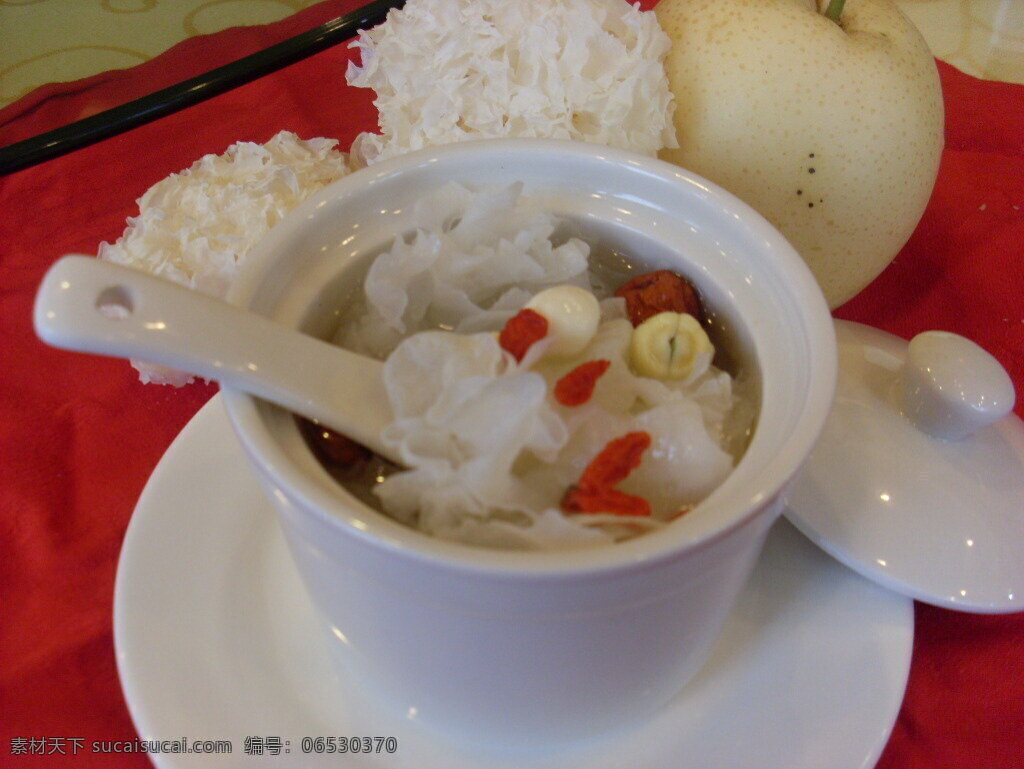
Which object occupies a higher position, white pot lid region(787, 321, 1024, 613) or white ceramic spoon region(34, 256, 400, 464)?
white ceramic spoon region(34, 256, 400, 464)

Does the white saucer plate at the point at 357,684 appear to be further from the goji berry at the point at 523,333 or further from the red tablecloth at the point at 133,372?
the goji berry at the point at 523,333

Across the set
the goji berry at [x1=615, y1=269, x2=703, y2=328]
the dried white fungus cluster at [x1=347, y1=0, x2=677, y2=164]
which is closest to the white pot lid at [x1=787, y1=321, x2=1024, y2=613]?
the goji berry at [x1=615, y1=269, x2=703, y2=328]

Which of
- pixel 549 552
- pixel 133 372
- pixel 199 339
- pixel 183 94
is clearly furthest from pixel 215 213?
pixel 549 552

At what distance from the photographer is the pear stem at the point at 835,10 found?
90 cm

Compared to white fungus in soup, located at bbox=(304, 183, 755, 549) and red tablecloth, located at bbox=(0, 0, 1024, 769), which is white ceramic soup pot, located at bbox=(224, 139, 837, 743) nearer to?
white fungus in soup, located at bbox=(304, 183, 755, 549)

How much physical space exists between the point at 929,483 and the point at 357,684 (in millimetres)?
502

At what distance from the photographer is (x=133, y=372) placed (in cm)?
98

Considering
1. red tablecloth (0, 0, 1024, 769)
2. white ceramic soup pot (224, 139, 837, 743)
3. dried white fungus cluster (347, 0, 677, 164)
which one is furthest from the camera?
dried white fungus cluster (347, 0, 677, 164)

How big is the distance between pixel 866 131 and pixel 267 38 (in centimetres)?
113

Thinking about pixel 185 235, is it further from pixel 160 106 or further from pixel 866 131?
pixel 866 131

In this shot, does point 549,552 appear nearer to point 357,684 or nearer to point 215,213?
point 357,684

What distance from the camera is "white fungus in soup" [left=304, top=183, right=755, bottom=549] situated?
497 millimetres

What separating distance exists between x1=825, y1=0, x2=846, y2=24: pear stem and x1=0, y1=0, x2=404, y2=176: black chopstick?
0.75 meters

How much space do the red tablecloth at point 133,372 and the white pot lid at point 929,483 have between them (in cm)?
13
